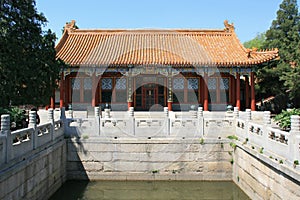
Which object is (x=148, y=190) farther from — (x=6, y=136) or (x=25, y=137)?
(x=6, y=136)

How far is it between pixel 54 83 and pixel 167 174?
475 cm

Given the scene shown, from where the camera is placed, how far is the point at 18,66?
863cm

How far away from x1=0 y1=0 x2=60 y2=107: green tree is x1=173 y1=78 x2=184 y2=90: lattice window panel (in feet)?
27.2

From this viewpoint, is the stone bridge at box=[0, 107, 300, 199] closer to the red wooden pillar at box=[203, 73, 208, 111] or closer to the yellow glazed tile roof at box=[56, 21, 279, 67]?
the red wooden pillar at box=[203, 73, 208, 111]

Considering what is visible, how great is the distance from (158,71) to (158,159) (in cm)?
755

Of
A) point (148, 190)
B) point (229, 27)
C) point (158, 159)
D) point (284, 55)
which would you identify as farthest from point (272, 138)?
point (229, 27)

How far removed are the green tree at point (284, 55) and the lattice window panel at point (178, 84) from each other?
15.8 feet

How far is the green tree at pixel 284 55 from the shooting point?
1546 cm

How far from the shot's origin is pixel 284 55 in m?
17.0

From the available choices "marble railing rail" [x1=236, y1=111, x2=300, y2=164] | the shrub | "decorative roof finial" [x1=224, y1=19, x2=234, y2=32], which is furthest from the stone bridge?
"decorative roof finial" [x1=224, y1=19, x2=234, y2=32]

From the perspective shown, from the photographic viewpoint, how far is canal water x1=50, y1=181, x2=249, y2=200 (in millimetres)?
8266

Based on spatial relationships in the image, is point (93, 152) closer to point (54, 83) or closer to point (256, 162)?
point (54, 83)

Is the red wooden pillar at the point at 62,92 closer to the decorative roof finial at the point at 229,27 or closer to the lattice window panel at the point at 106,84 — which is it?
the lattice window panel at the point at 106,84

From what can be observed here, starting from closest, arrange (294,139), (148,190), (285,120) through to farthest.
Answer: (294,139) < (285,120) < (148,190)
